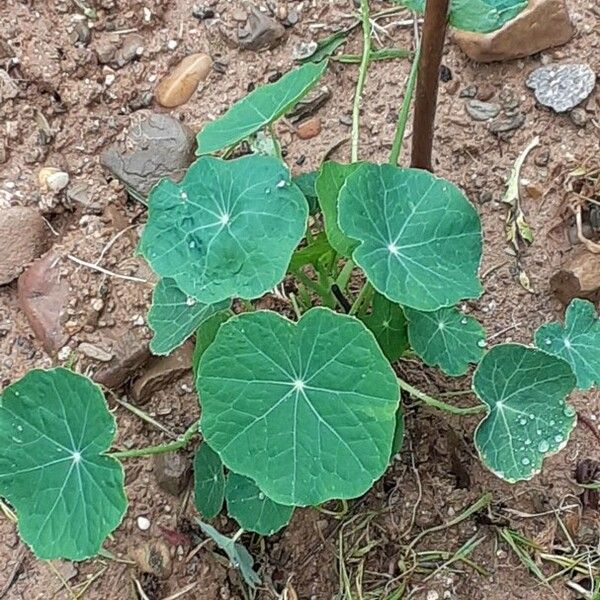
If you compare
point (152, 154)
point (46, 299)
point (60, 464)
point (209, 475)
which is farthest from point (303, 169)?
point (60, 464)

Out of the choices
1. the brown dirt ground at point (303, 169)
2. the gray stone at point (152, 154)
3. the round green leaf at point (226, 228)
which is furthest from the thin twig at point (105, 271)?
the round green leaf at point (226, 228)

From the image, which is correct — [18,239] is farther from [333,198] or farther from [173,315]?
[333,198]

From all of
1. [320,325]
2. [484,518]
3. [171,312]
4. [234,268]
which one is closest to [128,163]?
[171,312]

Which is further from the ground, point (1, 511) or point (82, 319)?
point (82, 319)

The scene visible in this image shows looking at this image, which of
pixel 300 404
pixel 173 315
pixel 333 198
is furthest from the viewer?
pixel 173 315

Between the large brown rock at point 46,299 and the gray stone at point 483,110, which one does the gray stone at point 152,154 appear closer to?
the large brown rock at point 46,299

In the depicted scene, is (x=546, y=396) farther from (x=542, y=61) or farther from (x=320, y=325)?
(x=542, y=61)

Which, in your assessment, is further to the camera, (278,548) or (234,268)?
(278,548)
